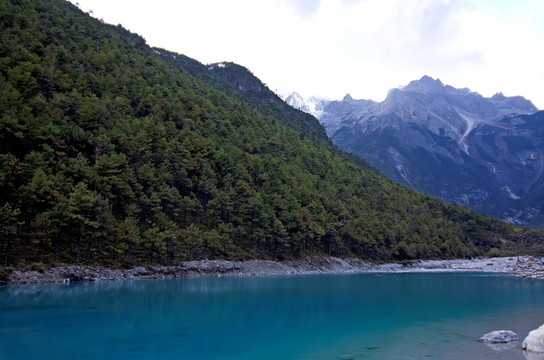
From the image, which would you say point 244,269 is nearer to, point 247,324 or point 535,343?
point 247,324

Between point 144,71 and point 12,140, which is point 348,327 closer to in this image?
point 12,140

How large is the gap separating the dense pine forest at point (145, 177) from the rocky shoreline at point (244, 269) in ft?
7.33

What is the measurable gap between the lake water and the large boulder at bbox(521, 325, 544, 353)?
63 centimetres

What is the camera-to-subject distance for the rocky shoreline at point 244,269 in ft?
157

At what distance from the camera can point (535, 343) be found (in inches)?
758

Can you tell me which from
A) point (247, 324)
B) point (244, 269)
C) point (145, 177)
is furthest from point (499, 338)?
point (145, 177)

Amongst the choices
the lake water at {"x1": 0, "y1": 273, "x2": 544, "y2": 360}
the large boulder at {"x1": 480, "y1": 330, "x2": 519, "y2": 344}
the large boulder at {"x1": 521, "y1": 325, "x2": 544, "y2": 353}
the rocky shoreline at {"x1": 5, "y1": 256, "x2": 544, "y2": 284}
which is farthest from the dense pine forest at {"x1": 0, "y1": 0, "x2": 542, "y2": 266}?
A: the large boulder at {"x1": 521, "y1": 325, "x2": 544, "y2": 353}

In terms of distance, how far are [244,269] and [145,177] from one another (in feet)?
80.4

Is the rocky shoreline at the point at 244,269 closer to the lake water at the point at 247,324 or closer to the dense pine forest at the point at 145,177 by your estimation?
the dense pine forest at the point at 145,177

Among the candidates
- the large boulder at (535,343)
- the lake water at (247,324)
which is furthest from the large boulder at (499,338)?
the large boulder at (535,343)

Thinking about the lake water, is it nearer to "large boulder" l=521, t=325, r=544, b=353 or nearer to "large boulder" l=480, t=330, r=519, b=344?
"large boulder" l=521, t=325, r=544, b=353

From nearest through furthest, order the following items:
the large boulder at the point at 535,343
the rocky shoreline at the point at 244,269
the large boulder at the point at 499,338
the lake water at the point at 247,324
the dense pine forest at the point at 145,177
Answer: the large boulder at the point at 535,343
the lake water at the point at 247,324
the large boulder at the point at 499,338
the rocky shoreline at the point at 244,269
the dense pine forest at the point at 145,177

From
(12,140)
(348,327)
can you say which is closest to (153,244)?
(12,140)

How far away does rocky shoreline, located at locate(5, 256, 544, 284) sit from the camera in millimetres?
47844
